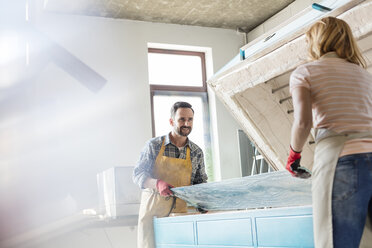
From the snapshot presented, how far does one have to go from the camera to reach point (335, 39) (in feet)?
4.24

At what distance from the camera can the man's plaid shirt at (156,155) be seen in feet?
8.52

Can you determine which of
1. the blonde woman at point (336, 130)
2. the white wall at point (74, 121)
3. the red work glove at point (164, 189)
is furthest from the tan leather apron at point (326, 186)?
the white wall at point (74, 121)

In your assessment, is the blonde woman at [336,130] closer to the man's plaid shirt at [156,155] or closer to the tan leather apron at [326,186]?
the tan leather apron at [326,186]

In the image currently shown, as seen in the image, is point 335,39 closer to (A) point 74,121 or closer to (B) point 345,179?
(B) point 345,179

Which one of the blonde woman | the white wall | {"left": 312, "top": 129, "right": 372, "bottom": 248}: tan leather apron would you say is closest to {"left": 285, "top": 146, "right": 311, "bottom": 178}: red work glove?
the blonde woman

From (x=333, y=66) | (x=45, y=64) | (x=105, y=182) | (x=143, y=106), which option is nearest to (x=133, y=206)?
(x=105, y=182)

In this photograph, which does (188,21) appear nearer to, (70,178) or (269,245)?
(70,178)

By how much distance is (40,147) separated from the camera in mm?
4637

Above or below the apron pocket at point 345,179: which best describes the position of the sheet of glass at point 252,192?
below

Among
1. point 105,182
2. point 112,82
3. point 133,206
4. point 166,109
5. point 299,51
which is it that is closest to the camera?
point 299,51

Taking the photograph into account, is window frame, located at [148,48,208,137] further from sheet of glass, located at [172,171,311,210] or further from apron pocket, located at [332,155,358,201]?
apron pocket, located at [332,155,358,201]

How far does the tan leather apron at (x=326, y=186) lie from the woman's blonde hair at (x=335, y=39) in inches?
9.8

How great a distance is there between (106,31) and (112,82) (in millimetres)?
588

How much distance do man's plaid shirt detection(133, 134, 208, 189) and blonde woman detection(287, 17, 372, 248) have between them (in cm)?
137
